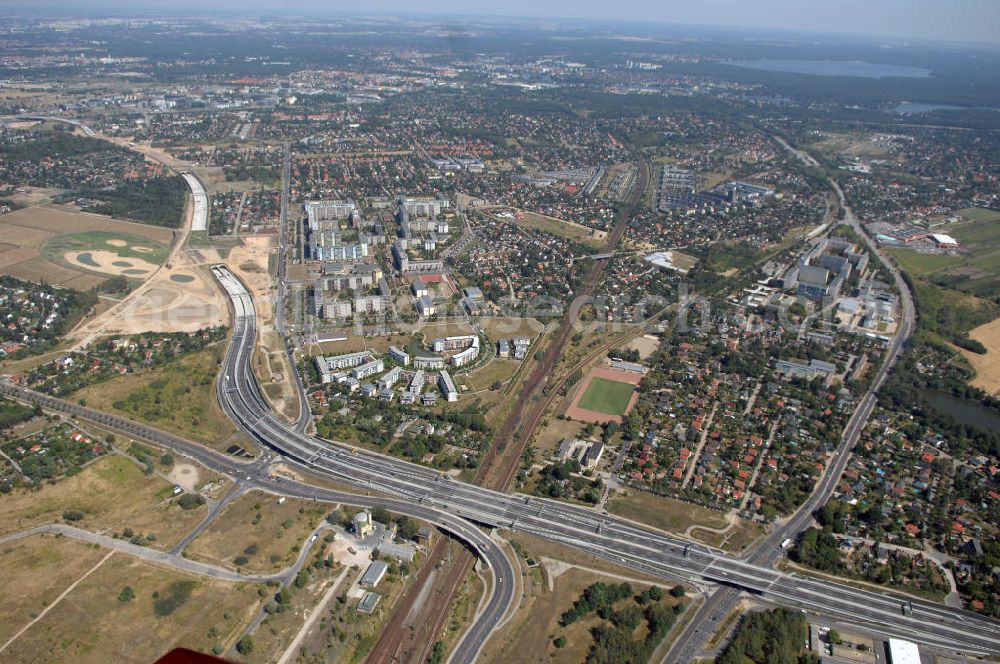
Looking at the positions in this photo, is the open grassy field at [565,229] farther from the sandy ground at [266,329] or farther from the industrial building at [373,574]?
the industrial building at [373,574]

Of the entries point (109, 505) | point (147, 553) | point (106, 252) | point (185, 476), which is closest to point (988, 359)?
point (185, 476)

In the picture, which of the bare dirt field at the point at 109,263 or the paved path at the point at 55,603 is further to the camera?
the bare dirt field at the point at 109,263

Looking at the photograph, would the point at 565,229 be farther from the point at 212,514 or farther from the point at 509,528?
the point at 212,514

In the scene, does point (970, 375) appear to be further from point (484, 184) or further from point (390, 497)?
point (484, 184)

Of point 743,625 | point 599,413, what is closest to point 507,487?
point 599,413

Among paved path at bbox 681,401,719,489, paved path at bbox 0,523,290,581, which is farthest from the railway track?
paved path at bbox 681,401,719,489

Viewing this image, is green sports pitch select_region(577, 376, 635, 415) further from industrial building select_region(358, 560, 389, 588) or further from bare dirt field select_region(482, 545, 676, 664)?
industrial building select_region(358, 560, 389, 588)


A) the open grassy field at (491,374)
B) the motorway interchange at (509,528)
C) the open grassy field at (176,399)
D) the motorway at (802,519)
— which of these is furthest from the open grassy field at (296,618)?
the open grassy field at (491,374)
